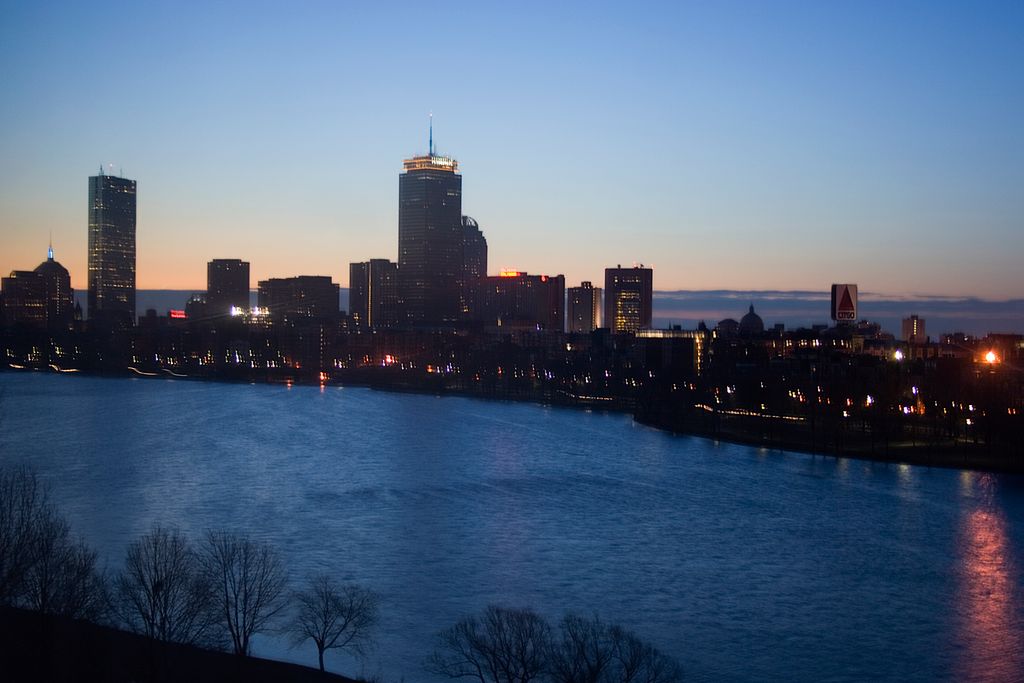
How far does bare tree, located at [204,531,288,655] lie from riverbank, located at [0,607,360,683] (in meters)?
0.17

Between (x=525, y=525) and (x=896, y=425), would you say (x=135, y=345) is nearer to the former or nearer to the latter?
(x=896, y=425)

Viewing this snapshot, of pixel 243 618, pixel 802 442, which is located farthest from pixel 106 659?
pixel 802 442

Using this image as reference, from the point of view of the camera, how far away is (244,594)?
19.0 feet

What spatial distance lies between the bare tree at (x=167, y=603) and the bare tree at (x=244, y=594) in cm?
11

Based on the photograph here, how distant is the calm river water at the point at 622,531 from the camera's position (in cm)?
673

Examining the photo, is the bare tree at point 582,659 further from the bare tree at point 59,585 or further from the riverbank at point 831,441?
the riverbank at point 831,441

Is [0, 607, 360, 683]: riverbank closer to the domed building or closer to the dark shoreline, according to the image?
the dark shoreline

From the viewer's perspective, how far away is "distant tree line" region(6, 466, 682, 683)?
17.0ft

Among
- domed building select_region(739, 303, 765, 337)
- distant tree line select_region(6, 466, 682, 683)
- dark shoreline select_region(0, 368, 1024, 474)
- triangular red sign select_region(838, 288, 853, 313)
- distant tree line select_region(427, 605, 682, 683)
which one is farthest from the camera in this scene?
domed building select_region(739, 303, 765, 337)

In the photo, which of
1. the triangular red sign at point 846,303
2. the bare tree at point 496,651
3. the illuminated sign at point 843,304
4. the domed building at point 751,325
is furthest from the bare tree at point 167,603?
the domed building at point 751,325

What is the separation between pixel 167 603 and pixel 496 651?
5.58 ft

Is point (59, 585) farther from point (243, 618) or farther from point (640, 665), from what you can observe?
point (640, 665)

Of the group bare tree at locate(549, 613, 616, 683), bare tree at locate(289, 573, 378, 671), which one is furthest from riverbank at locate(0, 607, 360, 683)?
bare tree at locate(549, 613, 616, 683)

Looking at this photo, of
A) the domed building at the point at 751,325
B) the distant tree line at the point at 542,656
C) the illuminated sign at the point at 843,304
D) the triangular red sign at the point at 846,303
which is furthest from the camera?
the domed building at the point at 751,325
